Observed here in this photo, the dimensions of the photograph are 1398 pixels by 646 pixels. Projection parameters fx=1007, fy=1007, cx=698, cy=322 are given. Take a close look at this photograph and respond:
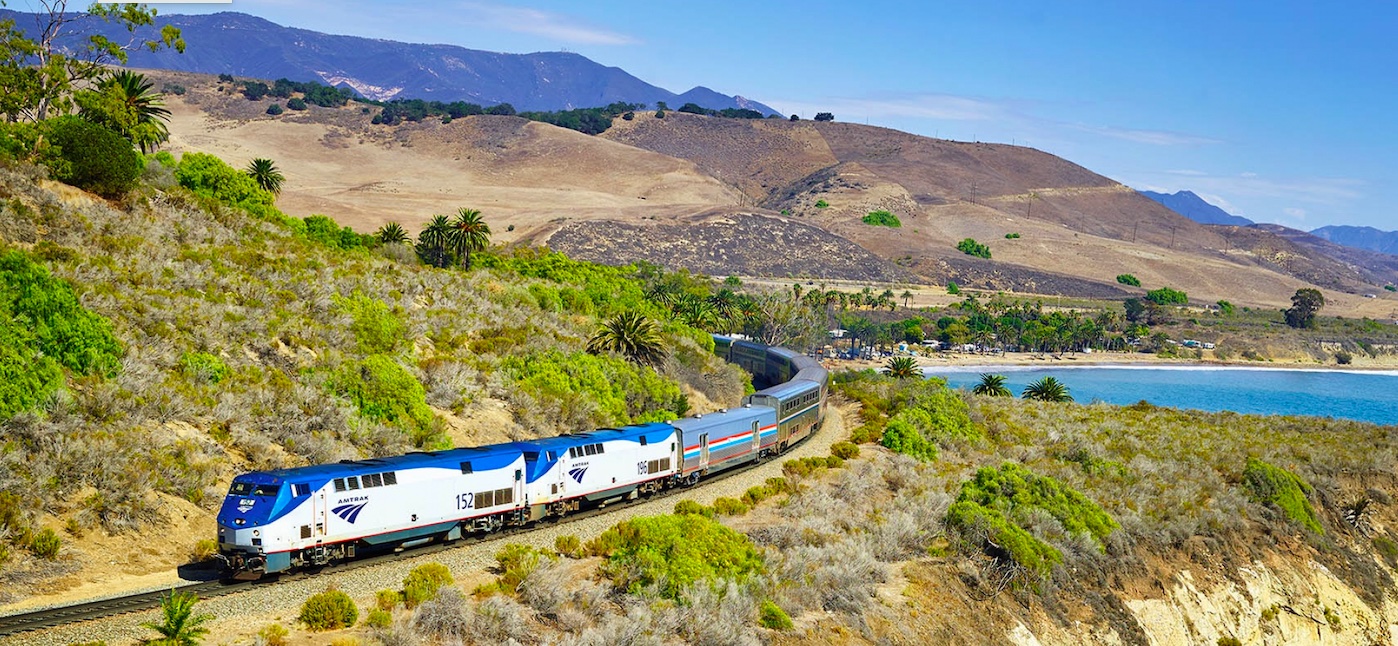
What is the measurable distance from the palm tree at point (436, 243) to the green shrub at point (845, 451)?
40.0m

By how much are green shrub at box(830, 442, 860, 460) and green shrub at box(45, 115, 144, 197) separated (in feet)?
113

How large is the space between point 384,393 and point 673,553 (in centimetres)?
1643

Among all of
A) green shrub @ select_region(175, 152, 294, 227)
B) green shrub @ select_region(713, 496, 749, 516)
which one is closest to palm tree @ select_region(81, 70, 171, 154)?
green shrub @ select_region(175, 152, 294, 227)

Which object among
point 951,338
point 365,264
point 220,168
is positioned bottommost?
point 951,338

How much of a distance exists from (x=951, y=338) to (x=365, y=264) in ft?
369

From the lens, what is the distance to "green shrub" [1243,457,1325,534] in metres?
42.7

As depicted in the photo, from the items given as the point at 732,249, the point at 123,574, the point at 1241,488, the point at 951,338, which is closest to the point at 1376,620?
the point at 1241,488

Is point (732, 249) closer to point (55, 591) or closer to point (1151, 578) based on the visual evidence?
point (1151, 578)

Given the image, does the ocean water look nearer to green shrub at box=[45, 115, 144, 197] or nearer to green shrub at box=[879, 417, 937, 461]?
green shrub at box=[879, 417, 937, 461]

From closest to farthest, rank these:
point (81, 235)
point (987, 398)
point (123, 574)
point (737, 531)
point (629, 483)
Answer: point (123, 574), point (737, 531), point (629, 483), point (81, 235), point (987, 398)

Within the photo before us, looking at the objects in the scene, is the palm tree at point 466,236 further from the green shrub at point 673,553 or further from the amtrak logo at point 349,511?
the amtrak logo at point 349,511

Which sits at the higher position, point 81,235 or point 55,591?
point 81,235

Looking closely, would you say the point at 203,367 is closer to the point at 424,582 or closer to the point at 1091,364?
the point at 424,582

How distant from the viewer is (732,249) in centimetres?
19275
